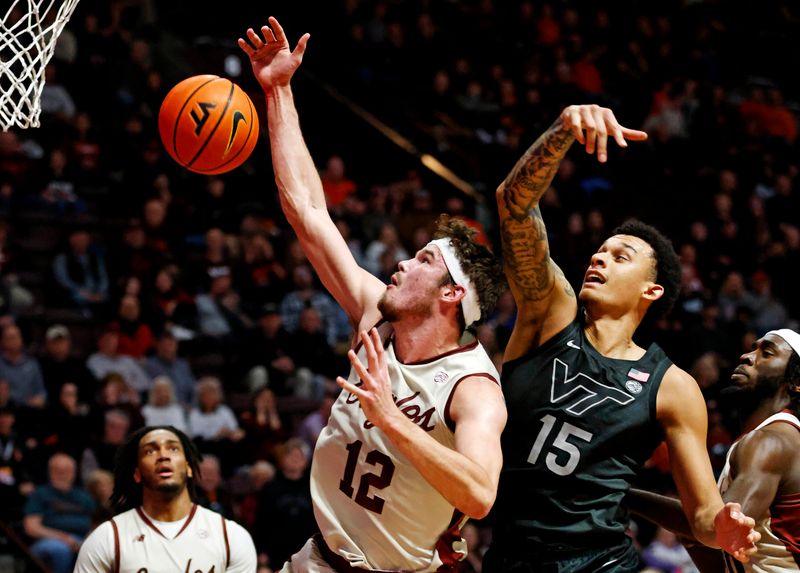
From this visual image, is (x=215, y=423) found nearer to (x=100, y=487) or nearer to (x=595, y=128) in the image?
(x=100, y=487)

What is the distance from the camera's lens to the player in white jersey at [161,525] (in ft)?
19.9

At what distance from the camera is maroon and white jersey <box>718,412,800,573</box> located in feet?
15.8

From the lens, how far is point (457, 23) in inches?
662

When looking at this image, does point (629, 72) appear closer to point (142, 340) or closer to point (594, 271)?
point (142, 340)

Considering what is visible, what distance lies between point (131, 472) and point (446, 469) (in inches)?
124

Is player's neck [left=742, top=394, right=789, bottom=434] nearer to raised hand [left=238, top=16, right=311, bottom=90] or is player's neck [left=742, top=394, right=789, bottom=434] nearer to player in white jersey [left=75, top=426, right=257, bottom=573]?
raised hand [left=238, top=16, right=311, bottom=90]

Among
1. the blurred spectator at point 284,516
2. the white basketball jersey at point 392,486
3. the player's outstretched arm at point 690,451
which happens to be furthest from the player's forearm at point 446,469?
the blurred spectator at point 284,516

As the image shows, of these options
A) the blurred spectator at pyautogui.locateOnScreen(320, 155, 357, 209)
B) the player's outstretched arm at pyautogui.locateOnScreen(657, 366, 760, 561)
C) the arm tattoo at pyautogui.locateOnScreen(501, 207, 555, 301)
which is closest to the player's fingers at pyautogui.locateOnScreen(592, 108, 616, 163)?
the arm tattoo at pyautogui.locateOnScreen(501, 207, 555, 301)

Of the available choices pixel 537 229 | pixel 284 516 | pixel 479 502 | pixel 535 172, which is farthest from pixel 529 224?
pixel 284 516

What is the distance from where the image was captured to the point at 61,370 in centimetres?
992

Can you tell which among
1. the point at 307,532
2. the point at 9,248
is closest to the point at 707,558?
the point at 307,532

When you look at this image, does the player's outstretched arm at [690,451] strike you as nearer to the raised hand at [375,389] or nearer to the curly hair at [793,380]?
the curly hair at [793,380]

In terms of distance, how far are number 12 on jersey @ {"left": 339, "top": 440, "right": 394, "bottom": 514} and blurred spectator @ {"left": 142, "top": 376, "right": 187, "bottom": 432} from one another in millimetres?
5504

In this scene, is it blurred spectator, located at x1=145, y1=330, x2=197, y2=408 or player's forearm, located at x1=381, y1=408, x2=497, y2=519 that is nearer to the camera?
player's forearm, located at x1=381, y1=408, x2=497, y2=519
